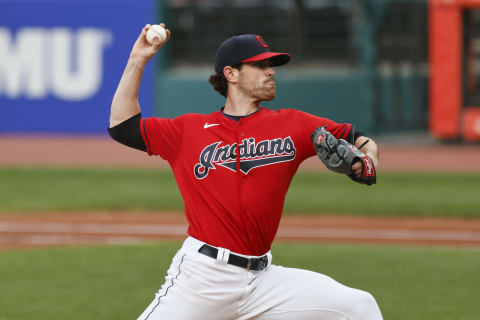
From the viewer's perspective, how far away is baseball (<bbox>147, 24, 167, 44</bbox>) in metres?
4.89

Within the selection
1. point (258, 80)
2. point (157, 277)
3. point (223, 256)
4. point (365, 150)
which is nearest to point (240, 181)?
point (223, 256)

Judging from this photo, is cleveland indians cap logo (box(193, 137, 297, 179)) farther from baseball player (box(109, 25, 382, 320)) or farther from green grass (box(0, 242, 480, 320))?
green grass (box(0, 242, 480, 320))

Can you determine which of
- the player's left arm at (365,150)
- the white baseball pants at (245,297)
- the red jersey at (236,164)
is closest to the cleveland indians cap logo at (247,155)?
the red jersey at (236,164)

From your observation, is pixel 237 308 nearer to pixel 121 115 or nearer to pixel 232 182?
pixel 232 182

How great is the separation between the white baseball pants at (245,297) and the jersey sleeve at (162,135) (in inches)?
23.4

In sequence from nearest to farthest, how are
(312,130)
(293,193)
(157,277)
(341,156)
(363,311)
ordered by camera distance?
1. (341,156)
2. (363,311)
3. (312,130)
4. (157,277)
5. (293,193)

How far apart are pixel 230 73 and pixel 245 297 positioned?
1255 millimetres

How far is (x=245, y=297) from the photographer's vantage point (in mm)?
4801

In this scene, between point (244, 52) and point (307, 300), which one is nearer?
point (307, 300)

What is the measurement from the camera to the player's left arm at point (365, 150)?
4625mm

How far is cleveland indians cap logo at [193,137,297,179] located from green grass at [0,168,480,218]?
8.13 meters

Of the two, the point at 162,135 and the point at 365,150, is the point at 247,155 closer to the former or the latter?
the point at 162,135

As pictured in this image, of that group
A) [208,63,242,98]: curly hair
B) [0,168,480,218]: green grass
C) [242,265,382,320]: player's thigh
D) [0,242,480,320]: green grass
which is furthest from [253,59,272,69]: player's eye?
[0,168,480,218]: green grass

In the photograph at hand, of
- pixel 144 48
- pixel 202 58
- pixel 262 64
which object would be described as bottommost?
pixel 202 58
